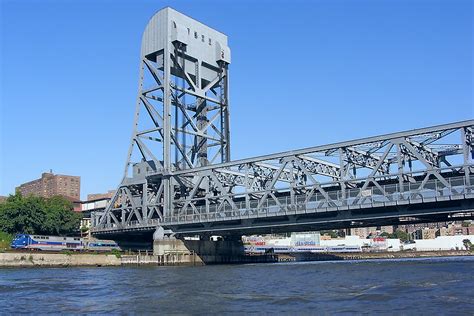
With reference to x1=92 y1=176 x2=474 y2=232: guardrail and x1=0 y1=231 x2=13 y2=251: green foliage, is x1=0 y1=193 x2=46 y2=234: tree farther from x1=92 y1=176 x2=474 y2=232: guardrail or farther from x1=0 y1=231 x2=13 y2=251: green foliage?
x1=92 y1=176 x2=474 y2=232: guardrail

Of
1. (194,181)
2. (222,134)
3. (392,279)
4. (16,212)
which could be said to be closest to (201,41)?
(222,134)

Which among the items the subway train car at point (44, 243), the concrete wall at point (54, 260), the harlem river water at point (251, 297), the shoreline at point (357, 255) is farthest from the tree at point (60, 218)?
the harlem river water at point (251, 297)

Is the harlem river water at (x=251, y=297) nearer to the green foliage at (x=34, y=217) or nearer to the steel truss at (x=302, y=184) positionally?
the steel truss at (x=302, y=184)

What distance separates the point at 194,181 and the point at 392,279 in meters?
55.4

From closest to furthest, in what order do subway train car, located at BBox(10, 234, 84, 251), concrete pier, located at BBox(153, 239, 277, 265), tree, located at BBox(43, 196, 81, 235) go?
concrete pier, located at BBox(153, 239, 277, 265) → subway train car, located at BBox(10, 234, 84, 251) → tree, located at BBox(43, 196, 81, 235)

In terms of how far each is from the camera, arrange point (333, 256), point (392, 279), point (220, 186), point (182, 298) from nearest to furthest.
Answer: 1. point (182, 298)
2. point (392, 279)
3. point (220, 186)
4. point (333, 256)

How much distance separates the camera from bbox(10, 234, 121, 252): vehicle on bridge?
9056cm

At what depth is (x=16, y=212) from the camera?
104m

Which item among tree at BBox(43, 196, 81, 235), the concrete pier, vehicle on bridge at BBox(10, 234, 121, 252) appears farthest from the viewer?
tree at BBox(43, 196, 81, 235)

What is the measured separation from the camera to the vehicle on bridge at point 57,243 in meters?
90.6

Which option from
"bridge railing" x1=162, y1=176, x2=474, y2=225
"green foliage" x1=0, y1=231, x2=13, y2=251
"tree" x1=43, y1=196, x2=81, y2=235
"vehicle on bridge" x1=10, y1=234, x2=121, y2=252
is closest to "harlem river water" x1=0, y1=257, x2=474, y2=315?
"bridge railing" x1=162, y1=176, x2=474, y2=225

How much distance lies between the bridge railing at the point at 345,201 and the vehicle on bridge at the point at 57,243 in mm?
20248

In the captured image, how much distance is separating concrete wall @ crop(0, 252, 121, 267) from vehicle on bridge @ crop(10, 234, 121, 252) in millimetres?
11222

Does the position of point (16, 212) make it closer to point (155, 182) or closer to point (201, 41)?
point (155, 182)
